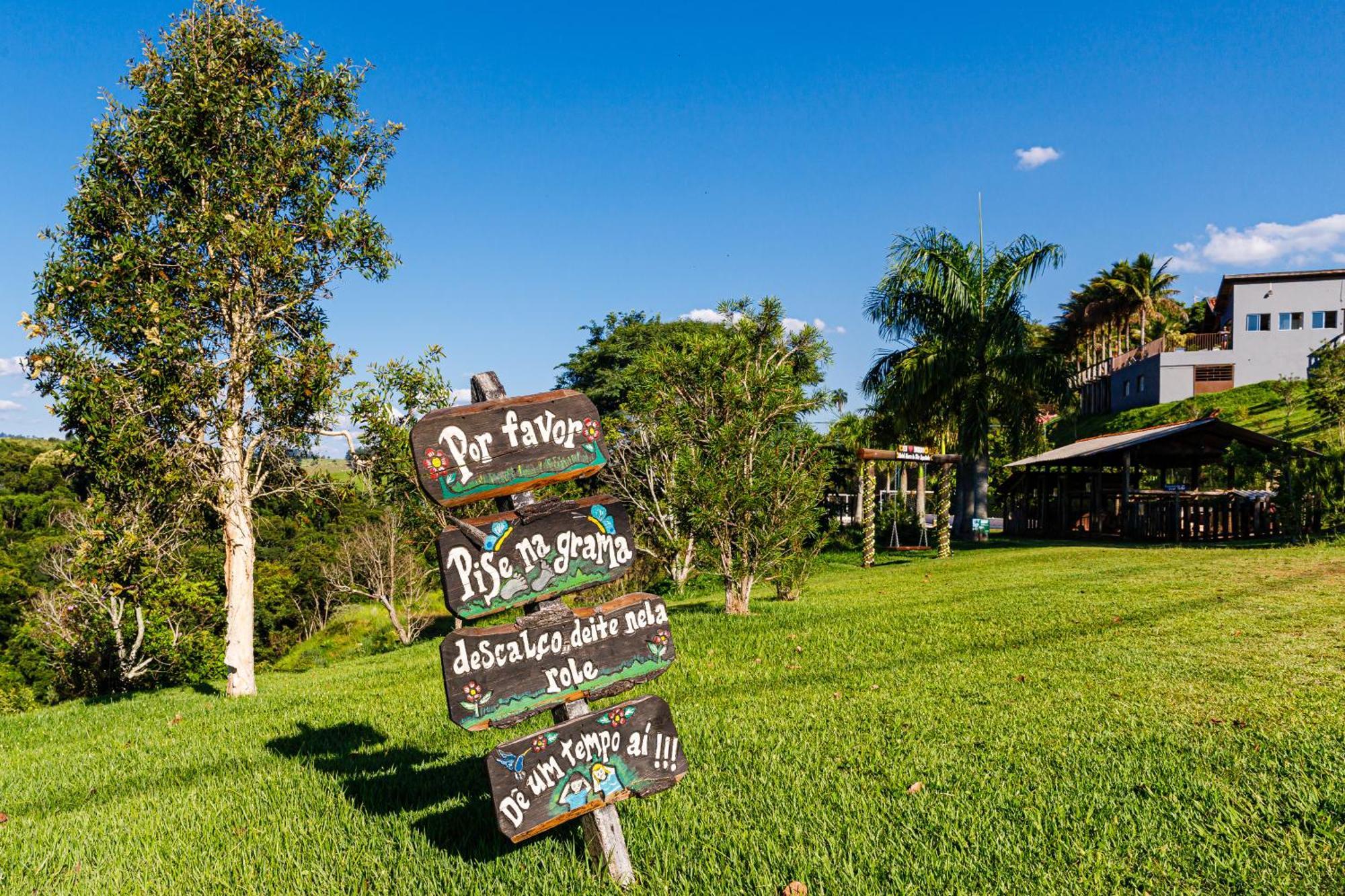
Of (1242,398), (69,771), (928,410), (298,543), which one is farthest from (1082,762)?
(1242,398)

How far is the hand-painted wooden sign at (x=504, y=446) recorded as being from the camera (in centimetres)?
373

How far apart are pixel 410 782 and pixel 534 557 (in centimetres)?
266

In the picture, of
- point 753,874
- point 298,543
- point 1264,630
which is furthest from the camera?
point 298,543

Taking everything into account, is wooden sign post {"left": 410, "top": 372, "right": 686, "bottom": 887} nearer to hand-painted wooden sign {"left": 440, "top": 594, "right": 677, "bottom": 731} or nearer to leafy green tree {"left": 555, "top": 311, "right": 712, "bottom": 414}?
hand-painted wooden sign {"left": 440, "top": 594, "right": 677, "bottom": 731}

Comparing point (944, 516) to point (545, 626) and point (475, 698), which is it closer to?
point (545, 626)

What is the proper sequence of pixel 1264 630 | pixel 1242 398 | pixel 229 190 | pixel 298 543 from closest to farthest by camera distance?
pixel 1264 630, pixel 229 190, pixel 298 543, pixel 1242 398

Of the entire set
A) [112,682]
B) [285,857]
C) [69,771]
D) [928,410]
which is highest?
[928,410]

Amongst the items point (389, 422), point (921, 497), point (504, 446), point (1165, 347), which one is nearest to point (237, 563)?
point (389, 422)

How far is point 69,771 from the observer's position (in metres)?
6.89

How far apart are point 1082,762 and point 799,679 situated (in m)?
3.21

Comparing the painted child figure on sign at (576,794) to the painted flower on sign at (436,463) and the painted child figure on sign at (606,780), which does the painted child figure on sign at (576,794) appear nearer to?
the painted child figure on sign at (606,780)

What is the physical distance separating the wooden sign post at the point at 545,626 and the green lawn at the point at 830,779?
0.52m

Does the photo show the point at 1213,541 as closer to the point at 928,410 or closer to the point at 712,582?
the point at 928,410

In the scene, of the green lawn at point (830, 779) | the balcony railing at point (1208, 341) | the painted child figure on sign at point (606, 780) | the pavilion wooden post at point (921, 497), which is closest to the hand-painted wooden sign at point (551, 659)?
the painted child figure on sign at point (606, 780)
